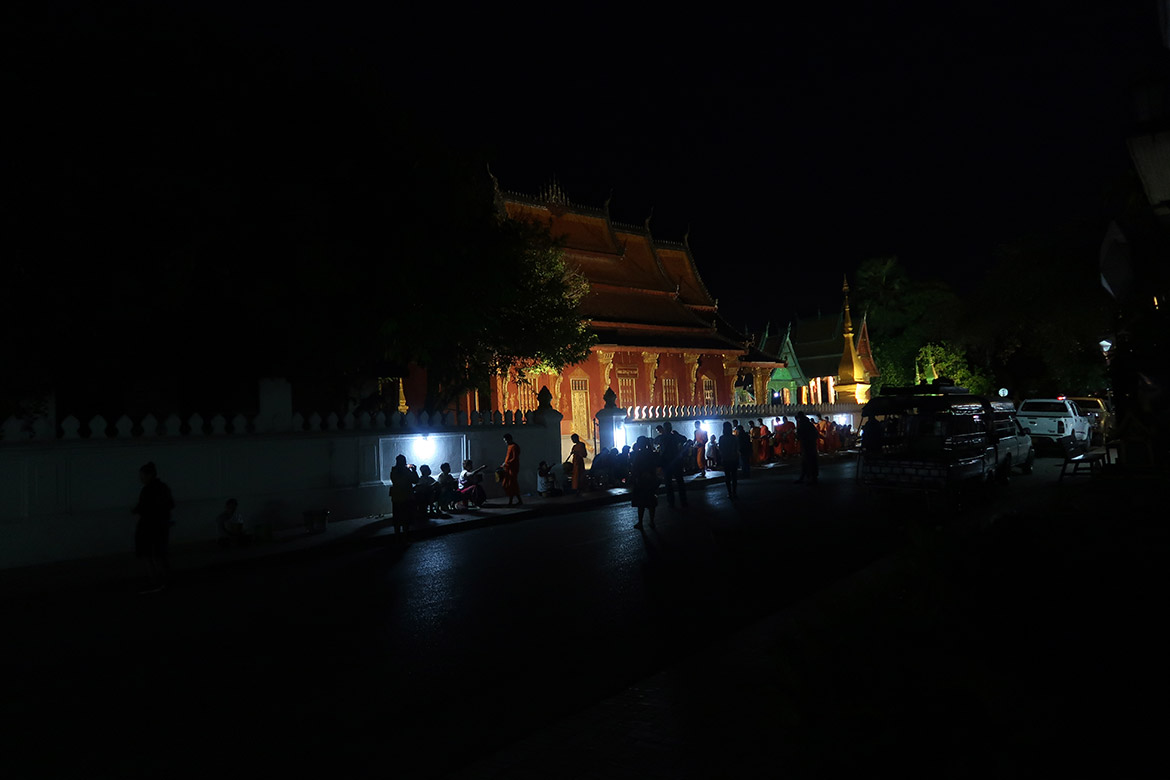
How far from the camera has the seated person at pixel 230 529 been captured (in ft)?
39.3

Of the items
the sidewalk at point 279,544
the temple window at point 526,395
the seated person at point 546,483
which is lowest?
A: the sidewalk at point 279,544

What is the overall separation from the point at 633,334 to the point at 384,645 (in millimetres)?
27673

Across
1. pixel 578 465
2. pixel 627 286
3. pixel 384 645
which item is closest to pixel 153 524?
pixel 384 645

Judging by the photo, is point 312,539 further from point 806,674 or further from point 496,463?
point 806,674

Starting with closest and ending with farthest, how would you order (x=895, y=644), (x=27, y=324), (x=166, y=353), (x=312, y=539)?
(x=895, y=644), (x=27, y=324), (x=312, y=539), (x=166, y=353)

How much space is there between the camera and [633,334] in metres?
33.0

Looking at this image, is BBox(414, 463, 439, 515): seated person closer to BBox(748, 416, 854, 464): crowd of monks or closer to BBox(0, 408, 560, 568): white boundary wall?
BBox(0, 408, 560, 568): white boundary wall

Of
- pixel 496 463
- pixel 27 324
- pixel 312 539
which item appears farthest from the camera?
pixel 496 463

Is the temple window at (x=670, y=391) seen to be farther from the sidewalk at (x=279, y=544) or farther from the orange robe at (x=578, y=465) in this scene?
the sidewalk at (x=279, y=544)

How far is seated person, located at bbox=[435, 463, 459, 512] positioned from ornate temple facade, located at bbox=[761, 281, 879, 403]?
114 ft

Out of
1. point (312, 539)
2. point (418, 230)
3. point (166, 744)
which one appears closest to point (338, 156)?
point (418, 230)

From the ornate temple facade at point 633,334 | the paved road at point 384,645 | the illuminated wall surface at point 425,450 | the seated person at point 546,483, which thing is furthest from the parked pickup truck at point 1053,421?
the illuminated wall surface at point 425,450

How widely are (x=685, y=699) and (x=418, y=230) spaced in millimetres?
11969

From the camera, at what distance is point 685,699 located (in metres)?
4.27
